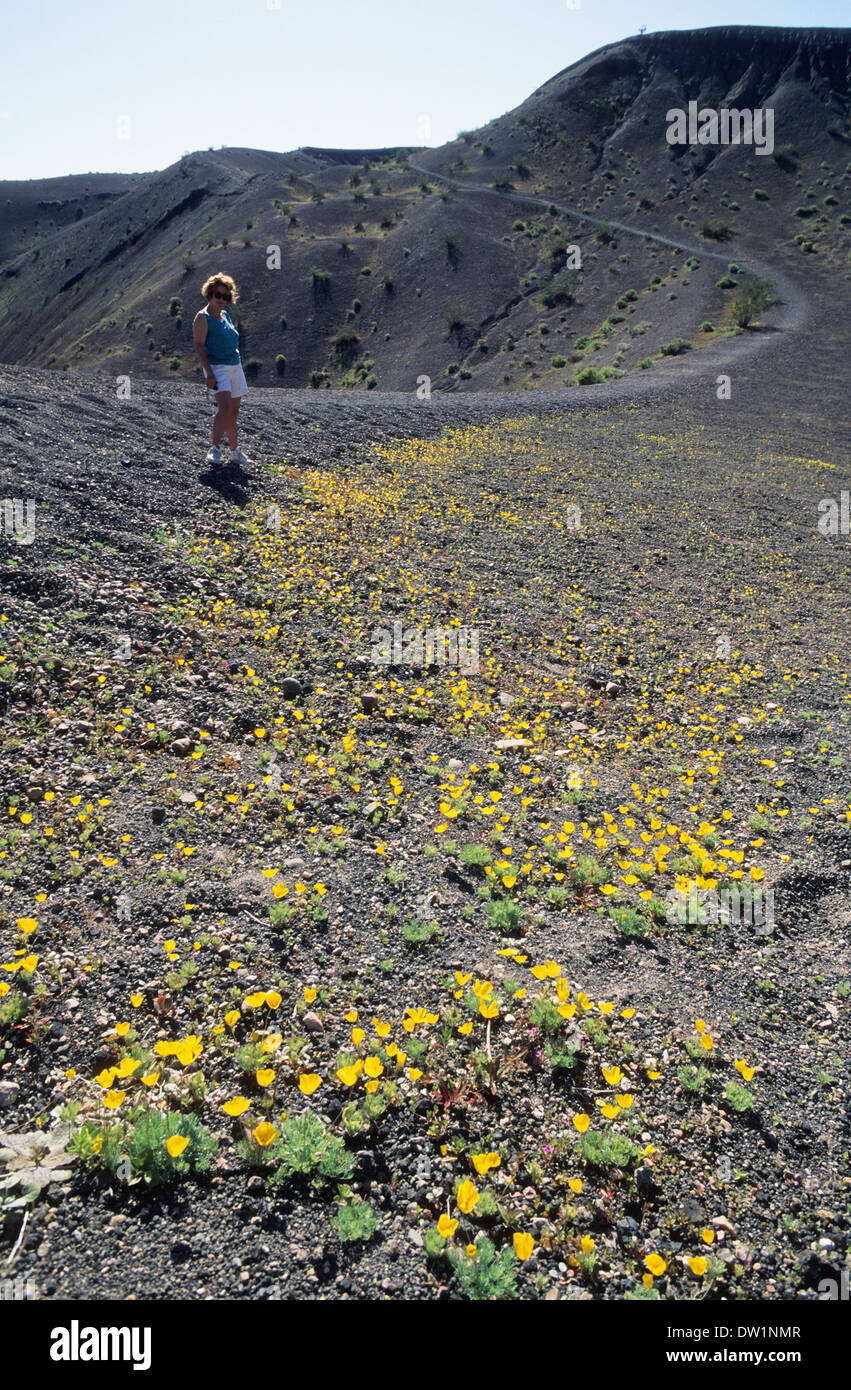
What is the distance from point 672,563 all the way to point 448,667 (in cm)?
662

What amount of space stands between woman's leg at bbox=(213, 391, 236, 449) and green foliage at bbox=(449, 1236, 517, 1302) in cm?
1165

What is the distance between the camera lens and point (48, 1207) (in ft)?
9.57

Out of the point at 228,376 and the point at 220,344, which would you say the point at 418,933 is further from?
the point at 220,344

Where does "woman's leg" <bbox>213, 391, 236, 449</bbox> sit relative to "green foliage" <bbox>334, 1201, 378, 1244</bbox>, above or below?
above

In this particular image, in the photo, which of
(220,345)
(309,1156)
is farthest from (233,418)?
(309,1156)

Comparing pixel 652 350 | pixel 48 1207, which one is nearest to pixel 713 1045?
pixel 48 1207

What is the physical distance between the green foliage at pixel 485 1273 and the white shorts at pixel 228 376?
1108 centimetres

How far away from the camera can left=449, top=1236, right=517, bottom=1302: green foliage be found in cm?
289

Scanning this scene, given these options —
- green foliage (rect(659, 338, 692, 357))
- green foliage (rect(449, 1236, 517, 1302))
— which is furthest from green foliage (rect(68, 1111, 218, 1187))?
green foliage (rect(659, 338, 692, 357))

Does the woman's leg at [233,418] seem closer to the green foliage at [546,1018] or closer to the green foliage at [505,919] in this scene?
the green foliage at [505,919]

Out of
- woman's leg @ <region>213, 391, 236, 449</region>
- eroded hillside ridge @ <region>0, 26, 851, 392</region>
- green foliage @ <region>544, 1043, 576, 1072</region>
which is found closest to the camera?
green foliage @ <region>544, 1043, 576, 1072</region>

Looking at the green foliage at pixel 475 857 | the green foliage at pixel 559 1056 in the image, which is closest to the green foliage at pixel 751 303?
the green foliage at pixel 475 857

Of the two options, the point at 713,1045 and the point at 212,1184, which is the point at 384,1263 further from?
the point at 713,1045

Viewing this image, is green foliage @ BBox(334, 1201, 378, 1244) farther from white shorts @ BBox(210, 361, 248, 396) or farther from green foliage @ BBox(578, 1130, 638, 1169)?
white shorts @ BBox(210, 361, 248, 396)
